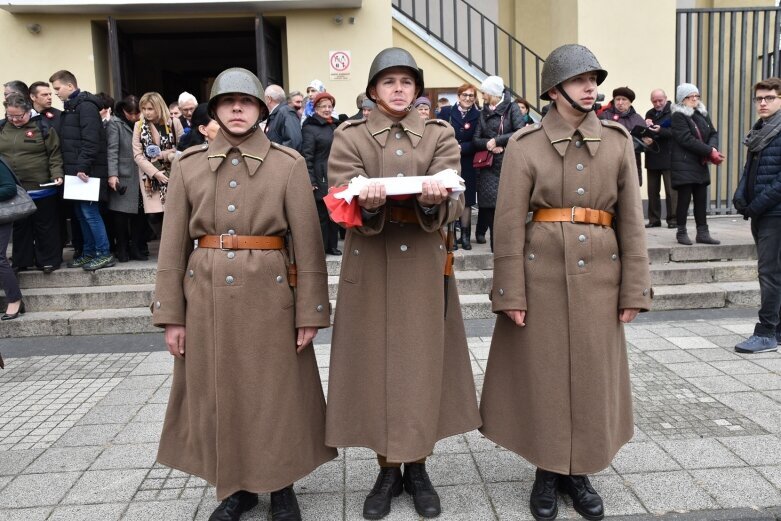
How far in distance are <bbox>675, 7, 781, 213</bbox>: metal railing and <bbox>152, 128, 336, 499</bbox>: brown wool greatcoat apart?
9351mm

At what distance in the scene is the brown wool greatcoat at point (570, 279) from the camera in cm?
316

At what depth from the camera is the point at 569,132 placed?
3168mm

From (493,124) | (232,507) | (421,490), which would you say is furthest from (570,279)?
(493,124)

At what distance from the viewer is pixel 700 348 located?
5.96m

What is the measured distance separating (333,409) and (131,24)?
9324 mm

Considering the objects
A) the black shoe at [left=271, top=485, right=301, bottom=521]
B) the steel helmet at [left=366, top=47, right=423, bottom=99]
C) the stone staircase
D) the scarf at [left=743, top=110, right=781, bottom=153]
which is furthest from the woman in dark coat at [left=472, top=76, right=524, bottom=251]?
the black shoe at [left=271, top=485, right=301, bottom=521]

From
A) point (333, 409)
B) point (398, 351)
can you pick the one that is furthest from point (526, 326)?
point (333, 409)

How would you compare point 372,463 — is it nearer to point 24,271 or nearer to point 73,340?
point 73,340

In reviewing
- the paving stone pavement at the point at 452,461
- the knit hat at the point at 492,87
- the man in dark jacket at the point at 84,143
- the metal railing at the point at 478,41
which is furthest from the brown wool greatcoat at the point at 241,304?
the metal railing at the point at 478,41

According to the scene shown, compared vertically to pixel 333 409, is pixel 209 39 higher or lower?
higher

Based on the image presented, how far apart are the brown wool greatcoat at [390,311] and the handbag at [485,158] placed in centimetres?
490

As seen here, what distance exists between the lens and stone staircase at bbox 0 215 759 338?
22.6 ft

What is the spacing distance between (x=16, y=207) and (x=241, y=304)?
443 centimetres

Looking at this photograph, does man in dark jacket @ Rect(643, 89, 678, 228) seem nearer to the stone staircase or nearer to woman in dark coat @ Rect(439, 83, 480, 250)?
the stone staircase
